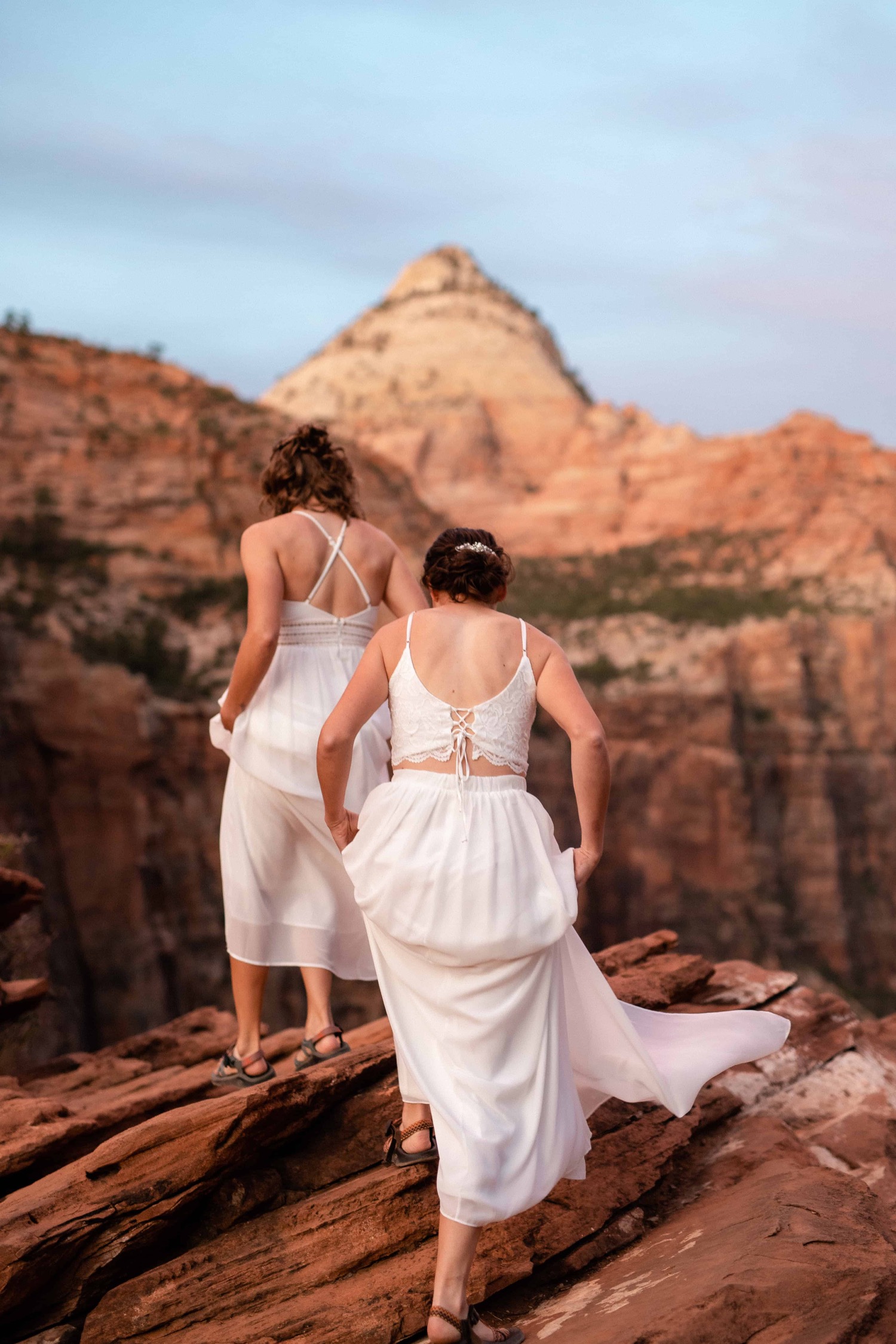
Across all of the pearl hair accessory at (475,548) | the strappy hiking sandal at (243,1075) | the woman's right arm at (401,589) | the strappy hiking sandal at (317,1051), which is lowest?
the strappy hiking sandal at (243,1075)

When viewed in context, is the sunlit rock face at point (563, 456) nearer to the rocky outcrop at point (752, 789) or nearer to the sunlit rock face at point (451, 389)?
the sunlit rock face at point (451, 389)

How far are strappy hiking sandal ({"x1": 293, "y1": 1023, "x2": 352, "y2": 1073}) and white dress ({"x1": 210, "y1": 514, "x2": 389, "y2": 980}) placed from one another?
0.75ft

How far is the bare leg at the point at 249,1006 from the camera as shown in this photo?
4.42 meters

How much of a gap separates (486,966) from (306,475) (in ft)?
6.84

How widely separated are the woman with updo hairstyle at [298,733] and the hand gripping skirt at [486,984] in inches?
38.1

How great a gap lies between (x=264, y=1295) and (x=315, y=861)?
60.5 inches

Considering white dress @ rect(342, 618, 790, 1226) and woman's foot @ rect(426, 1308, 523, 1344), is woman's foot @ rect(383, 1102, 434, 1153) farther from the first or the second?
woman's foot @ rect(426, 1308, 523, 1344)

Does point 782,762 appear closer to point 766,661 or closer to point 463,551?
point 766,661

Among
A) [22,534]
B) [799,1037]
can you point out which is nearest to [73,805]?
[22,534]

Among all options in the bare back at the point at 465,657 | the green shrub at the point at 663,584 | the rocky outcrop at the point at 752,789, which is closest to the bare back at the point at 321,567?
the bare back at the point at 465,657

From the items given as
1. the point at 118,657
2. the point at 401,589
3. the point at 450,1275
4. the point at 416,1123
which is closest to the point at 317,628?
the point at 401,589

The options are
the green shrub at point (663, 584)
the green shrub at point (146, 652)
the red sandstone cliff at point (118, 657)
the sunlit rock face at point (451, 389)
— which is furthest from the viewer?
the sunlit rock face at point (451, 389)

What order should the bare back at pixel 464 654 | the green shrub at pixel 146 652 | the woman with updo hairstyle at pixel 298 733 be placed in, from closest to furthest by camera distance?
the bare back at pixel 464 654 < the woman with updo hairstyle at pixel 298 733 < the green shrub at pixel 146 652

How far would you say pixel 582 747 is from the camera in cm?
331
